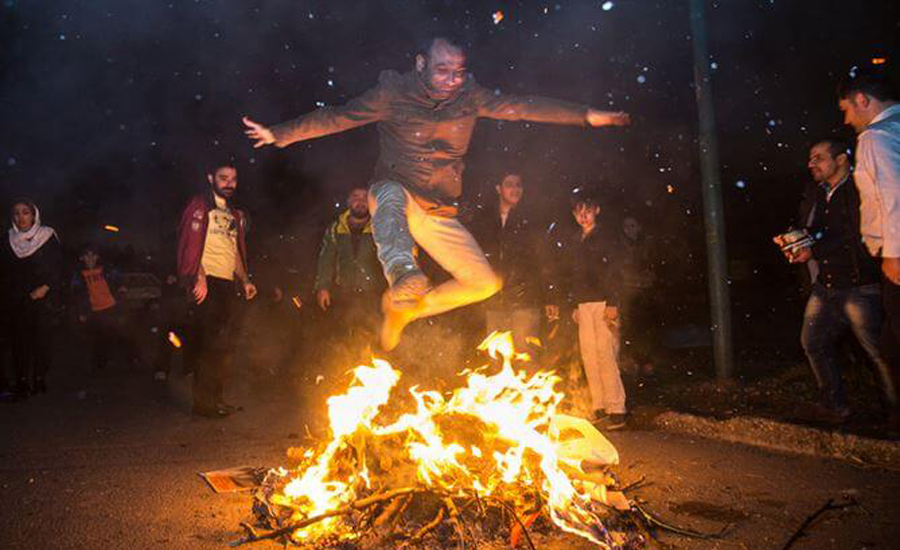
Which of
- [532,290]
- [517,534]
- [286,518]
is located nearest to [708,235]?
[532,290]

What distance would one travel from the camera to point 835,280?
446 cm

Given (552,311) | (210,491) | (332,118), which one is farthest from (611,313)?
(210,491)

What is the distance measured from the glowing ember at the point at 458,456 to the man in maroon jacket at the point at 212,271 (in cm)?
223

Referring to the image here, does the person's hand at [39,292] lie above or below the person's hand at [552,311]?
above

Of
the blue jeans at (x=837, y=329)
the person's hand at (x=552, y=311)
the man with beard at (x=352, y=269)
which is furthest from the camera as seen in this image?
the man with beard at (x=352, y=269)

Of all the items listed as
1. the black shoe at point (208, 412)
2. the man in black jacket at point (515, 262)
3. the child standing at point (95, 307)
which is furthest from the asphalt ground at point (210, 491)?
the child standing at point (95, 307)

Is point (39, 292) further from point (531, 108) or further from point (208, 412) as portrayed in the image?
point (531, 108)

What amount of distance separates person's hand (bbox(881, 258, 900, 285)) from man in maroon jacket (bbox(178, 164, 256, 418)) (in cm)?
486

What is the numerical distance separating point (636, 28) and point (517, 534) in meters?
6.82

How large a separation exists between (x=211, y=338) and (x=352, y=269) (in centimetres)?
164

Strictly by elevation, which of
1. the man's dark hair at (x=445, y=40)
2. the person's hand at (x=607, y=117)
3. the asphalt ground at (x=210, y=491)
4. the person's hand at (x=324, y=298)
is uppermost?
the man's dark hair at (x=445, y=40)

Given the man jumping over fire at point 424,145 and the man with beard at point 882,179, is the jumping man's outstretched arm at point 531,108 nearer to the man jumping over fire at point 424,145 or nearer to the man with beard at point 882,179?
the man jumping over fire at point 424,145

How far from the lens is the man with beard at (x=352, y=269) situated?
6.71 m

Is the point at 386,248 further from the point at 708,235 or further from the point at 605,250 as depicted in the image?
the point at 708,235
